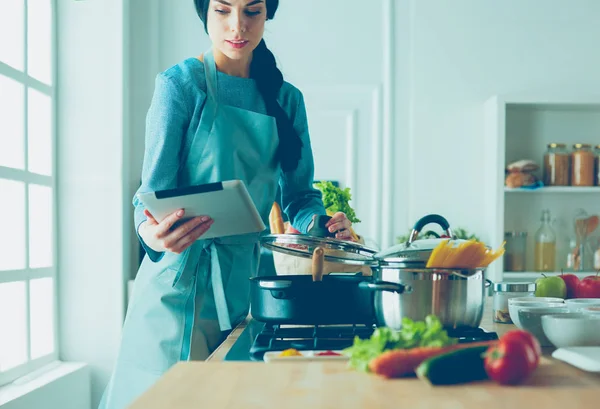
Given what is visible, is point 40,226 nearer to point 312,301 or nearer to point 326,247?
point 326,247

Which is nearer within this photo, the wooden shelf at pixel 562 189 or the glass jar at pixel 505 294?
the glass jar at pixel 505 294

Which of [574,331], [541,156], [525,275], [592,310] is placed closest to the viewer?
[574,331]

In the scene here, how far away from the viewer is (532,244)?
3.78 metres

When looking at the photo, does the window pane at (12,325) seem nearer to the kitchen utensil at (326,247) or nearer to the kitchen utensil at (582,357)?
the kitchen utensil at (326,247)

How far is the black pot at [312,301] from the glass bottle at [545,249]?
257 cm

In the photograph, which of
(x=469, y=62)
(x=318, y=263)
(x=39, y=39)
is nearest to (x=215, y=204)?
(x=318, y=263)

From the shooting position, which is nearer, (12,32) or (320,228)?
(320,228)

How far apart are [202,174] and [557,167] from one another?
8.45 ft

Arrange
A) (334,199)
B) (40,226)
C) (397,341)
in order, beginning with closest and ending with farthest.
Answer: (397,341), (334,199), (40,226)

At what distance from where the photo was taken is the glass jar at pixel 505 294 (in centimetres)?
158

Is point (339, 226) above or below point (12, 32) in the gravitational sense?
below

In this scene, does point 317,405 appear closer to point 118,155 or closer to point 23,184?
point 23,184

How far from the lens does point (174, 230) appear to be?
1.45 metres

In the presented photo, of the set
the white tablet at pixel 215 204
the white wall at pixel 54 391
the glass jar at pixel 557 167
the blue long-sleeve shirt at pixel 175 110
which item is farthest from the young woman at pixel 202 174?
the glass jar at pixel 557 167
